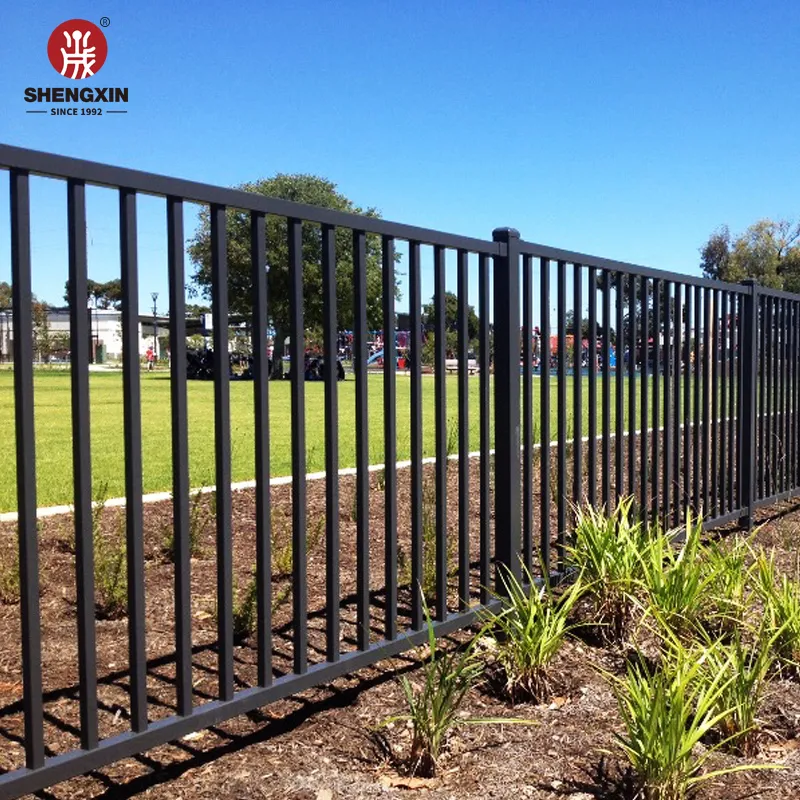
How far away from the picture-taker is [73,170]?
232 cm

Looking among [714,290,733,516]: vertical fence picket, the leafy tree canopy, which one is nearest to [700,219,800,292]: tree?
the leafy tree canopy

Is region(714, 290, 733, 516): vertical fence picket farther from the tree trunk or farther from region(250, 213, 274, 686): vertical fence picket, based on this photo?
region(250, 213, 274, 686): vertical fence picket

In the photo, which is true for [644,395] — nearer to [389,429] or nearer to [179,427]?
[389,429]

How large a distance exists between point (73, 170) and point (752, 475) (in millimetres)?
5803

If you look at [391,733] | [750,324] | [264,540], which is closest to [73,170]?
[264,540]

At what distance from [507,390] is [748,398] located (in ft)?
11.6

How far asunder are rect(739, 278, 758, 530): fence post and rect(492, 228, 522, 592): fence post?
339 centimetres

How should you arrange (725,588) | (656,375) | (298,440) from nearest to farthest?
(298,440) < (725,588) < (656,375)

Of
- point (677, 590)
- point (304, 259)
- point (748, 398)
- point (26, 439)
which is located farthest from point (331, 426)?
point (304, 259)

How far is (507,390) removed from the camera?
394cm

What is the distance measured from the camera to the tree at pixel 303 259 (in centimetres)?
2367

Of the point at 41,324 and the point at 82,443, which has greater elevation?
the point at 41,324

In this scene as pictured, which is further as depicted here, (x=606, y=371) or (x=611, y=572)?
(x=606, y=371)

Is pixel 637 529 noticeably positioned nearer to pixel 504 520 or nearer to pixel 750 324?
pixel 504 520
